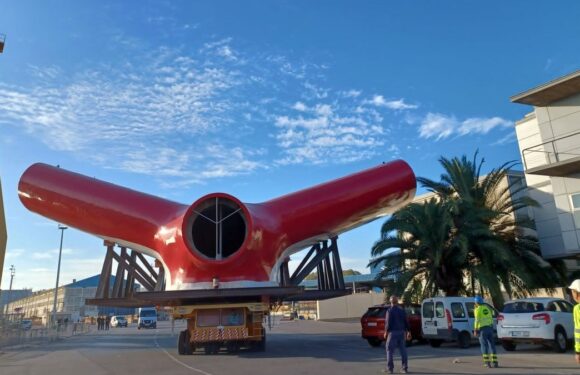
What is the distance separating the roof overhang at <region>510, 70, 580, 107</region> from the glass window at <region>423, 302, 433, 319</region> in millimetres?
9797

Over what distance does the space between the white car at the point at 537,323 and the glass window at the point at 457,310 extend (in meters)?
1.71

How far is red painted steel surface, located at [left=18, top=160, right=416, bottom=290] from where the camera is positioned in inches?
577

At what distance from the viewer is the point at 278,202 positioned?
1622 centimetres

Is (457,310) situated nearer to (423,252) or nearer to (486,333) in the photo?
(486,333)

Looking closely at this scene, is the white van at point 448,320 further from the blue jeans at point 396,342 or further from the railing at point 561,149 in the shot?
the railing at point 561,149

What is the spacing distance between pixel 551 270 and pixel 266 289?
13765 millimetres

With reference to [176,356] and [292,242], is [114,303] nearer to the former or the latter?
[176,356]

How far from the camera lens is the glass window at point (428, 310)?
581 inches

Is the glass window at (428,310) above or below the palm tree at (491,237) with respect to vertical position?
below

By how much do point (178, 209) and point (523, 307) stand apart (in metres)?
10.8

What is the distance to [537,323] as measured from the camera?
11.7m

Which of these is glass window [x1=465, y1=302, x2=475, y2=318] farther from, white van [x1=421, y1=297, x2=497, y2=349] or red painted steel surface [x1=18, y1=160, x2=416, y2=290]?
red painted steel surface [x1=18, y1=160, x2=416, y2=290]

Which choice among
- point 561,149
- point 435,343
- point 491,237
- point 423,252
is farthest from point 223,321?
point 561,149

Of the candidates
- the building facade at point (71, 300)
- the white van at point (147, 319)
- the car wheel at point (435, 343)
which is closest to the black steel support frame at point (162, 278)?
the car wheel at point (435, 343)
